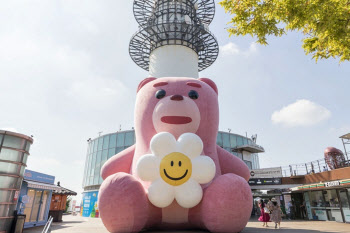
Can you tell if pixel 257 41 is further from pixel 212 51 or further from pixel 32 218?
pixel 212 51

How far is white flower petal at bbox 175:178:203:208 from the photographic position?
5246mm

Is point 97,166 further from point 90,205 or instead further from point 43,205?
point 43,205

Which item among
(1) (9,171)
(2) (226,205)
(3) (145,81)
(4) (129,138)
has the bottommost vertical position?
(2) (226,205)

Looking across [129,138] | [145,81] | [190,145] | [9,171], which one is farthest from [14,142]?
[129,138]

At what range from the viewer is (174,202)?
5.52 m

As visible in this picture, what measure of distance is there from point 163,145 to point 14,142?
6.01 metres

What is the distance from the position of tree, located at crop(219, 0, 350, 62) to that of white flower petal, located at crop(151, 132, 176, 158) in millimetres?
3180

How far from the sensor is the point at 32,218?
38.9 ft

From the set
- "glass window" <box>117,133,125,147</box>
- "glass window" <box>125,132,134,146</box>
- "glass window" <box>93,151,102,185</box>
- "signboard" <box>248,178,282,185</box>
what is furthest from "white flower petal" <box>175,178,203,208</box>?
"glass window" <box>93,151,102,185</box>

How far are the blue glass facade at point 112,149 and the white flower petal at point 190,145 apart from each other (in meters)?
17.3

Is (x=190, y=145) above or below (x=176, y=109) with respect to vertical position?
below

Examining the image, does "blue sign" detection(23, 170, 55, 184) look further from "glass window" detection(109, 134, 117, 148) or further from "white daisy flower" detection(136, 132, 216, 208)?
"white daisy flower" detection(136, 132, 216, 208)

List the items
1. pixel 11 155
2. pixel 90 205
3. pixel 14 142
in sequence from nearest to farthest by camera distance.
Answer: pixel 11 155 → pixel 14 142 → pixel 90 205

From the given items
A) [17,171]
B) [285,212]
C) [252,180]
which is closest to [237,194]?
[17,171]
